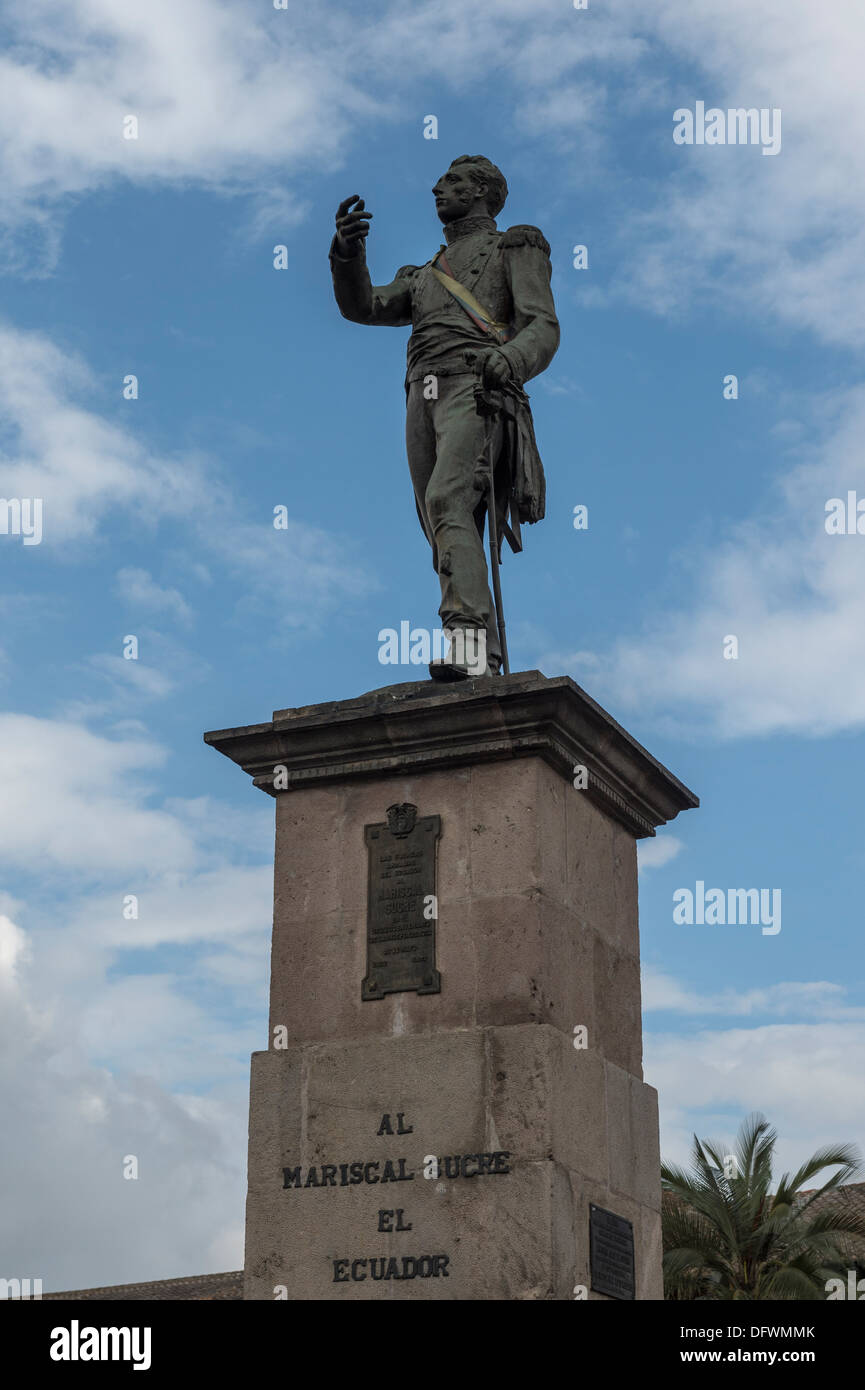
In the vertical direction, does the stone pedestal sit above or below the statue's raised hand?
below

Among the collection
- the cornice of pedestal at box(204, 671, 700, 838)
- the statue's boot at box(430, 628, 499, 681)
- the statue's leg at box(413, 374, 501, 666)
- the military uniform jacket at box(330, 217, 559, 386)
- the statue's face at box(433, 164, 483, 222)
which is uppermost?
the statue's face at box(433, 164, 483, 222)

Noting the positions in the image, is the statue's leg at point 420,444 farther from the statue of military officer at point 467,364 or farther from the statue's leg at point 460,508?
the statue's leg at point 460,508

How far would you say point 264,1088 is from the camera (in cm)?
938

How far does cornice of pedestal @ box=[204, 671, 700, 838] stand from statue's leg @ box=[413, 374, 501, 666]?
0.57 meters

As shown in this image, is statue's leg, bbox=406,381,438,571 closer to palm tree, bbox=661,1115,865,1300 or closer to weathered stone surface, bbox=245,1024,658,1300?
weathered stone surface, bbox=245,1024,658,1300

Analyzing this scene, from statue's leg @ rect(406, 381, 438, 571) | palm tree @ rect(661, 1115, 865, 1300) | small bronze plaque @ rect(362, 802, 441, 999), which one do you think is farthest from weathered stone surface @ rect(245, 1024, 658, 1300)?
palm tree @ rect(661, 1115, 865, 1300)

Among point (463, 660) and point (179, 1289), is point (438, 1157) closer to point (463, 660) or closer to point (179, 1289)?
point (463, 660)

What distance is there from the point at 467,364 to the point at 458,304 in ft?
1.53

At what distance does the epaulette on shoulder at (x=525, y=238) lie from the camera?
11.0 meters

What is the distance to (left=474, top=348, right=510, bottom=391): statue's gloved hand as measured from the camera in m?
10.4

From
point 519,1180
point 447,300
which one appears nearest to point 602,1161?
point 519,1180

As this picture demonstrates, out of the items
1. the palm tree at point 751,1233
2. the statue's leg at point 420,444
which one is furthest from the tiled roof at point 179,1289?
the statue's leg at point 420,444
